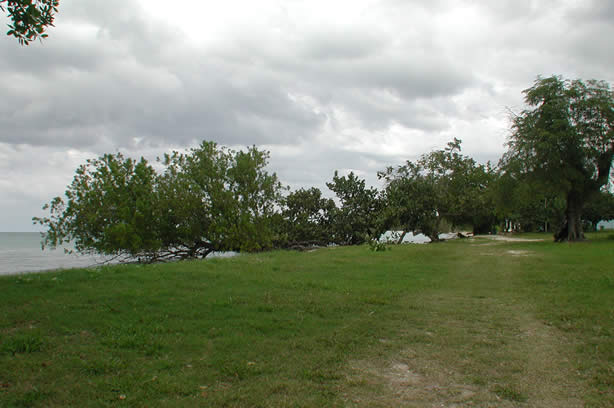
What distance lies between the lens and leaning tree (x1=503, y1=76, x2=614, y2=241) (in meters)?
29.6

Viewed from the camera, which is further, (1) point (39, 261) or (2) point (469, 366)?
(1) point (39, 261)

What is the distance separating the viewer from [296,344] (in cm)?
636

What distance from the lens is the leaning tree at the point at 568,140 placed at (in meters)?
29.6

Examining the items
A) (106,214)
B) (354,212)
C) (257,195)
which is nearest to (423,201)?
(354,212)

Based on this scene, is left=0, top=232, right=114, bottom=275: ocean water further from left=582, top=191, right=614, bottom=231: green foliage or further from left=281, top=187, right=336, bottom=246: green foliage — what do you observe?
left=582, top=191, right=614, bottom=231: green foliage

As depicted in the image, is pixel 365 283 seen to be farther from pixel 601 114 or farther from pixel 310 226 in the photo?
pixel 601 114

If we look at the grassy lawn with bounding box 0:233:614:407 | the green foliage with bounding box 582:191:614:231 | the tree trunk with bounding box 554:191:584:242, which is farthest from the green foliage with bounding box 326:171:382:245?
the green foliage with bounding box 582:191:614:231

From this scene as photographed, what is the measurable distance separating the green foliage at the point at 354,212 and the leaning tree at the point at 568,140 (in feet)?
36.6

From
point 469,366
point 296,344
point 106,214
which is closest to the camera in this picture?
point 469,366

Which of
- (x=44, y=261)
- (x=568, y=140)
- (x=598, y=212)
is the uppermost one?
(x=568, y=140)

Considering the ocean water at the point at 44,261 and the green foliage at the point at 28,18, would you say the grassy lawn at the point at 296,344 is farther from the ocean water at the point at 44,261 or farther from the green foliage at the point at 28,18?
the ocean water at the point at 44,261

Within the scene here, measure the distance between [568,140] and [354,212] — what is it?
1610cm

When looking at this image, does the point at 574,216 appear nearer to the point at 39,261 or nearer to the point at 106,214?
the point at 106,214

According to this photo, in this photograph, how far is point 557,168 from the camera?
30.2 meters
